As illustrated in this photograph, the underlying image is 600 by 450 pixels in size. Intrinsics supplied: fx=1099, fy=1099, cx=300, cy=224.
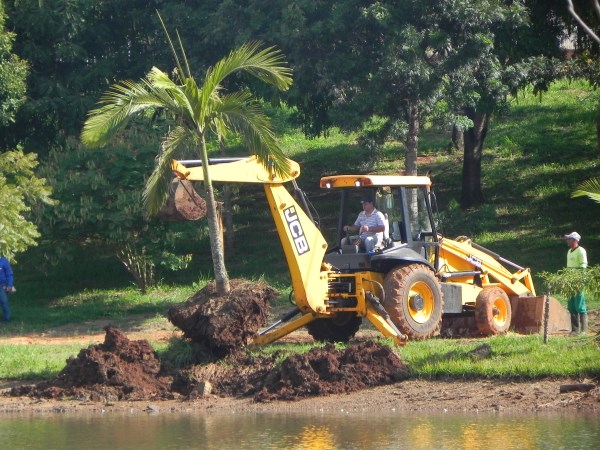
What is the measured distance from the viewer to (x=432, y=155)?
34781 millimetres

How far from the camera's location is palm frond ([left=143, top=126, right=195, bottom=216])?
1566 centimetres

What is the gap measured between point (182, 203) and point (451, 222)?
44.2 ft

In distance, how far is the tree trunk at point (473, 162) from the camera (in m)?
29.5

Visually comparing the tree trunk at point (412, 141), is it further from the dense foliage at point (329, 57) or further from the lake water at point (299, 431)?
the lake water at point (299, 431)

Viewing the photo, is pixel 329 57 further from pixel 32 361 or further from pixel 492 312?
pixel 32 361

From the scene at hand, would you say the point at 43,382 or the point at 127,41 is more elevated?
the point at 127,41

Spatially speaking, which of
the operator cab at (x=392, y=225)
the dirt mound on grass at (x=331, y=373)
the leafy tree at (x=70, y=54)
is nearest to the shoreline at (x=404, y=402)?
the dirt mound on grass at (x=331, y=373)

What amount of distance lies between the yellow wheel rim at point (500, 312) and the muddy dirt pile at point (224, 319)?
14.0 feet

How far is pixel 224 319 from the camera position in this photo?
15586mm

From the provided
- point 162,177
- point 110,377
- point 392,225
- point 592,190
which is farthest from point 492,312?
point 110,377

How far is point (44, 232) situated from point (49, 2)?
6669 millimetres

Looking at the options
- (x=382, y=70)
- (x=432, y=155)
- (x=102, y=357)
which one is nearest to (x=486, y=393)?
(x=102, y=357)

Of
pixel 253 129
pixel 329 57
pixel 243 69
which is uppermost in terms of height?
pixel 329 57

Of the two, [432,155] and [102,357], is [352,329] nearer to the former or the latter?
[102,357]
